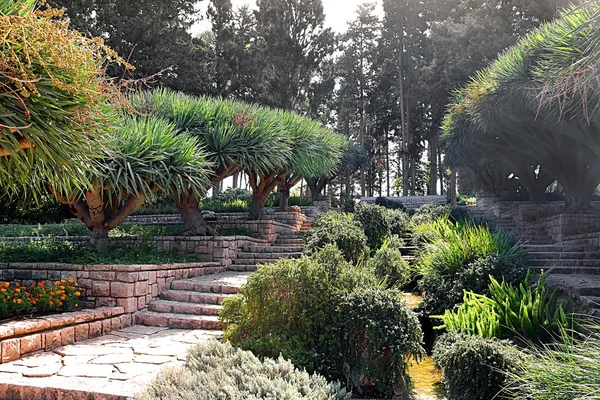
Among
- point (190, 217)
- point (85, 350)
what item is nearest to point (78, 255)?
point (190, 217)

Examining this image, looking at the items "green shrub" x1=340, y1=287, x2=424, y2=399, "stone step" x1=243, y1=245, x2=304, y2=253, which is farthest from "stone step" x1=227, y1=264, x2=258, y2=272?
"green shrub" x1=340, y1=287, x2=424, y2=399

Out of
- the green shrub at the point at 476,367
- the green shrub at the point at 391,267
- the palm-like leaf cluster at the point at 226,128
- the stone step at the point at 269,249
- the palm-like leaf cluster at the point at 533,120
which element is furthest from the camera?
the stone step at the point at 269,249

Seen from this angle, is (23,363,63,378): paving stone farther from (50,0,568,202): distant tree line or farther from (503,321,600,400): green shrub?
(50,0,568,202): distant tree line

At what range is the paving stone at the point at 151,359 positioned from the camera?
5168 millimetres

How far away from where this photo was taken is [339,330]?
190 inches

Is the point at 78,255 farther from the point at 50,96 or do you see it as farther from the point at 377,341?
the point at 377,341

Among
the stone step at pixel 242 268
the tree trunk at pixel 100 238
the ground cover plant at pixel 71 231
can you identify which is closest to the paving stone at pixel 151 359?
the tree trunk at pixel 100 238

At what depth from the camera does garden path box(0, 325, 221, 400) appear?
4250 mm

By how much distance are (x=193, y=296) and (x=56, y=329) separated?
2.40 metres

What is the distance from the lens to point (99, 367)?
4957 mm

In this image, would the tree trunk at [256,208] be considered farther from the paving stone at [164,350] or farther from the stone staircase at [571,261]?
the paving stone at [164,350]

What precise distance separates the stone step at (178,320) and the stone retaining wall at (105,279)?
24cm

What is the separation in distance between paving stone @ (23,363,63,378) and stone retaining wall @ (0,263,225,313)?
222 cm

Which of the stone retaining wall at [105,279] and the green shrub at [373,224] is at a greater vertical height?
the green shrub at [373,224]
